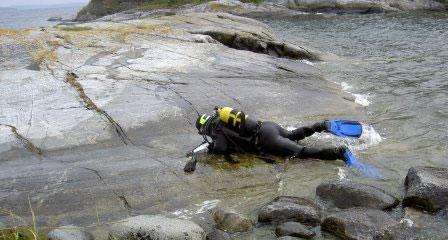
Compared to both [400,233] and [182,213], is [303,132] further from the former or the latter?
[400,233]

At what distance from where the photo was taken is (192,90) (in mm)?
14602

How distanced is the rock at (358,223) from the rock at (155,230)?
81.4 inches

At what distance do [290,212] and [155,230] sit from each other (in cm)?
228

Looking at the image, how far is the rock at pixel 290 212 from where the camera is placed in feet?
25.1

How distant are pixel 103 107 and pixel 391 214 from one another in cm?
805

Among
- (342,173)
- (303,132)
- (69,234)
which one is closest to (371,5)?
(303,132)

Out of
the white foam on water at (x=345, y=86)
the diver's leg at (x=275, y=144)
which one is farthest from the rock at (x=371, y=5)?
the diver's leg at (x=275, y=144)

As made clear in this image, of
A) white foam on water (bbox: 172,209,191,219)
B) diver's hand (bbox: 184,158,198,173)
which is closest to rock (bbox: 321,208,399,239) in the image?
white foam on water (bbox: 172,209,191,219)

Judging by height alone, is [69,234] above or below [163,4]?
above

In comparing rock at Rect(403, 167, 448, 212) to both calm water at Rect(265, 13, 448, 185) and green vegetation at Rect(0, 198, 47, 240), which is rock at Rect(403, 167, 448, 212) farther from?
green vegetation at Rect(0, 198, 47, 240)

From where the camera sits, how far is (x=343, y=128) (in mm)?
10828

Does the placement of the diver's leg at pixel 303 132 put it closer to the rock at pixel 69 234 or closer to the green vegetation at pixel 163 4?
the rock at pixel 69 234

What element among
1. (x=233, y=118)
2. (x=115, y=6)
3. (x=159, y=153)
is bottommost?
(x=115, y=6)

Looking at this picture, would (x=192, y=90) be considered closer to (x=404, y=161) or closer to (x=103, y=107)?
(x=103, y=107)
